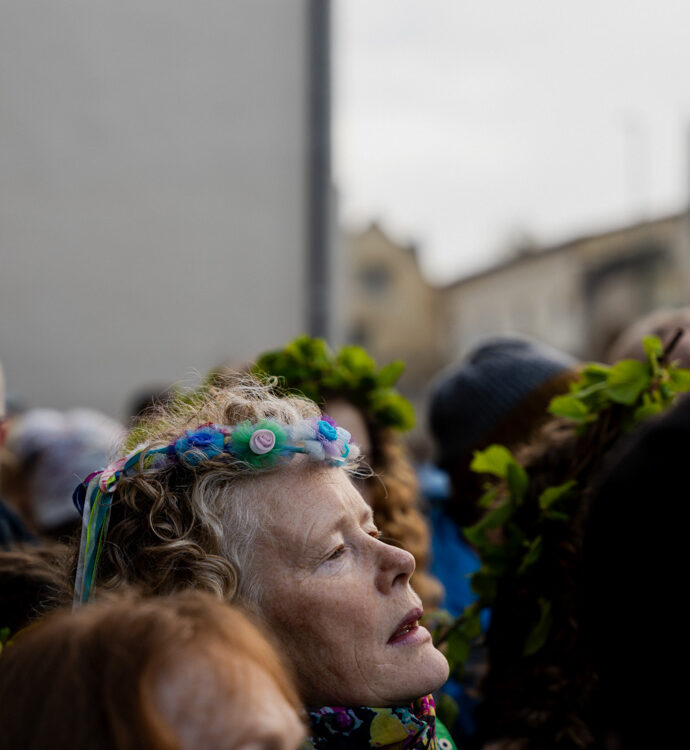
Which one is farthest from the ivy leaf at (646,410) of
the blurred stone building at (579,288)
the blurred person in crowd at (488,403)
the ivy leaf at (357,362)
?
the blurred stone building at (579,288)

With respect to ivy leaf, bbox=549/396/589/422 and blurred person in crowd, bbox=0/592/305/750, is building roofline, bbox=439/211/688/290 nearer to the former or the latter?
ivy leaf, bbox=549/396/589/422

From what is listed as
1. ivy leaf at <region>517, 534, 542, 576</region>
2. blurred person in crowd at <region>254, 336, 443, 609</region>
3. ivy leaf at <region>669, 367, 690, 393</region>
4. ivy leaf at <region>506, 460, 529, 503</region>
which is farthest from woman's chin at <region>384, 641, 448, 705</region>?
blurred person in crowd at <region>254, 336, 443, 609</region>

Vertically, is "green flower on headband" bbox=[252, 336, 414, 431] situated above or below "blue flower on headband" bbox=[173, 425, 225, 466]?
below

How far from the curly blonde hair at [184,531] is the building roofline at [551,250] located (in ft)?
84.9

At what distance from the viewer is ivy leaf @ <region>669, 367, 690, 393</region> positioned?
7.49ft

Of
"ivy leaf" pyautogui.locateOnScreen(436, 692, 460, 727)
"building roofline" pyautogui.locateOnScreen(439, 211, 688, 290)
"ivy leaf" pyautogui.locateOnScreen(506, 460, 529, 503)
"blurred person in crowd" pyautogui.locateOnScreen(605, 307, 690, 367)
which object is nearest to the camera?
"ivy leaf" pyautogui.locateOnScreen(506, 460, 529, 503)

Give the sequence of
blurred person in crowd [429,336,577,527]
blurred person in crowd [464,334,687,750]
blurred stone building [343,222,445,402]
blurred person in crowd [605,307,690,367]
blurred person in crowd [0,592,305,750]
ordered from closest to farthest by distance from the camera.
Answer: blurred person in crowd [0,592,305,750] → blurred person in crowd [464,334,687,750] → blurred person in crowd [605,307,690,367] → blurred person in crowd [429,336,577,527] → blurred stone building [343,222,445,402]

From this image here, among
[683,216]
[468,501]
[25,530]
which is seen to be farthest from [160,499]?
[683,216]

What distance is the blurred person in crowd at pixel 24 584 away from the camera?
7.02 feet

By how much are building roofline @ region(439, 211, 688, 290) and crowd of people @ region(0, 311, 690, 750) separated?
80.7 ft

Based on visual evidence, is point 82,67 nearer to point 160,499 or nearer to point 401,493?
point 401,493

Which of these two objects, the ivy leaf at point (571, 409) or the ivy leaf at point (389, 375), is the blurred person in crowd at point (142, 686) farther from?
the ivy leaf at point (389, 375)

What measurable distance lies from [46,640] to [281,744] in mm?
306

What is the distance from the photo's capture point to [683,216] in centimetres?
2559
